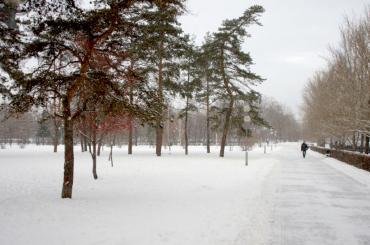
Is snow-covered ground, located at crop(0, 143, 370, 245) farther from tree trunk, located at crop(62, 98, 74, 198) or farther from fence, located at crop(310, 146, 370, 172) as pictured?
fence, located at crop(310, 146, 370, 172)

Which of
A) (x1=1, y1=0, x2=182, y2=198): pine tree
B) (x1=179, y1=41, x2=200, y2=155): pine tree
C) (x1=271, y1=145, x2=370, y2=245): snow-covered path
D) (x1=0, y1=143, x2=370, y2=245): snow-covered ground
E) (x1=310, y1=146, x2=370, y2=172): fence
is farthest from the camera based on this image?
(x1=179, y1=41, x2=200, y2=155): pine tree

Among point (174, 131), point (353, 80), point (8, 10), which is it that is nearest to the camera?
point (8, 10)

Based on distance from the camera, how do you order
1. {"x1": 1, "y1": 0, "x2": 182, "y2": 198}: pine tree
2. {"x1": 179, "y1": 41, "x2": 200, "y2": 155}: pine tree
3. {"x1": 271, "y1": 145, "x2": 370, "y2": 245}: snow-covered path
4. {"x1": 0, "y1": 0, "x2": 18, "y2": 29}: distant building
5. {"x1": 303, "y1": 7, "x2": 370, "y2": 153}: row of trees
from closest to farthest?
{"x1": 271, "y1": 145, "x2": 370, "y2": 245}: snow-covered path
{"x1": 1, "y1": 0, "x2": 182, "y2": 198}: pine tree
{"x1": 0, "y1": 0, "x2": 18, "y2": 29}: distant building
{"x1": 303, "y1": 7, "x2": 370, "y2": 153}: row of trees
{"x1": 179, "y1": 41, "x2": 200, "y2": 155}: pine tree

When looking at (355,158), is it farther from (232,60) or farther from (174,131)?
(174,131)

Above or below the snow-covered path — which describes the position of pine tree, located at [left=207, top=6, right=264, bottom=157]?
above

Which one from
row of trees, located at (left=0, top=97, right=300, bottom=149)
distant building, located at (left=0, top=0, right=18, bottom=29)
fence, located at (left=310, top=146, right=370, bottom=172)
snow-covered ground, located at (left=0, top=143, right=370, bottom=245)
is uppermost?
distant building, located at (left=0, top=0, right=18, bottom=29)

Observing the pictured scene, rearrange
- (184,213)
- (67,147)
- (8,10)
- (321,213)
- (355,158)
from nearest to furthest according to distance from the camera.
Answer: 1. (184,213)
2. (321,213)
3. (67,147)
4. (8,10)
5. (355,158)

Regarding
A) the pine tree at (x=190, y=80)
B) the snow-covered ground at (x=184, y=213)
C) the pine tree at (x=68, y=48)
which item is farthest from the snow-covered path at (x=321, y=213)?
the pine tree at (x=190, y=80)

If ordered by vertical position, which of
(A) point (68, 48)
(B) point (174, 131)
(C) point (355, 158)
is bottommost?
(C) point (355, 158)

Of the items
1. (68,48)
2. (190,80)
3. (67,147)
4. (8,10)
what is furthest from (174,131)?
(68,48)

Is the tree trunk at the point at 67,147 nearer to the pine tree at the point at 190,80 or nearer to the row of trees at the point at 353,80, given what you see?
the row of trees at the point at 353,80

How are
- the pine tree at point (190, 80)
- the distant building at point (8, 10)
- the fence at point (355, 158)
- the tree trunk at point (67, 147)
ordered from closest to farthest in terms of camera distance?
1. the tree trunk at point (67, 147)
2. the distant building at point (8, 10)
3. the fence at point (355, 158)
4. the pine tree at point (190, 80)

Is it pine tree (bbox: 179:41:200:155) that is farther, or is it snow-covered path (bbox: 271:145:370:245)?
pine tree (bbox: 179:41:200:155)

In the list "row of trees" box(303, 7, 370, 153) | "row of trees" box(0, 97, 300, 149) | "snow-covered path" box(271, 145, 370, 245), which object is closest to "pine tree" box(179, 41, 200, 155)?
"row of trees" box(0, 97, 300, 149)
